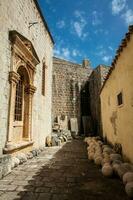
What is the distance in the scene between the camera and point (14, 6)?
19.0ft

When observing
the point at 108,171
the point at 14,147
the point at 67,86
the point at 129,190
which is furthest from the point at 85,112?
the point at 129,190

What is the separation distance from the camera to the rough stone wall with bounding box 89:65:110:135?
47.4 ft

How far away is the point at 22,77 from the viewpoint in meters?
7.15

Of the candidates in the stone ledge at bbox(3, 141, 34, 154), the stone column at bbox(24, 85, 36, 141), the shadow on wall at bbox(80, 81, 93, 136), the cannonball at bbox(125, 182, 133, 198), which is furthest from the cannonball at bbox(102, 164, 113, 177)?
the shadow on wall at bbox(80, 81, 93, 136)

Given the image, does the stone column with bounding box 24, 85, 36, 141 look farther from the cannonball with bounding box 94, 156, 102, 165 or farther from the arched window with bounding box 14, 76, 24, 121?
the cannonball with bounding box 94, 156, 102, 165

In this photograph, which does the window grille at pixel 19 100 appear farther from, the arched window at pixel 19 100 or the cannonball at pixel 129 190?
the cannonball at pixel 129 190

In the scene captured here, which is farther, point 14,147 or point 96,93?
point 96,93

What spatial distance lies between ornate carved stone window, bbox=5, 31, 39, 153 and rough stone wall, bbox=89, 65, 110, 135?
26.0 feet

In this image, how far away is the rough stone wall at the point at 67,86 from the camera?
15828 millimetres

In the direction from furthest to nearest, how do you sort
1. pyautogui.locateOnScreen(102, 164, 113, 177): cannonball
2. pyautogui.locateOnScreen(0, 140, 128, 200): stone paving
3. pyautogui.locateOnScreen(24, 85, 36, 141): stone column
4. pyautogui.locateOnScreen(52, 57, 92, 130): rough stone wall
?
1. pyautogui.locateOnScreen(52, 57, 92, 130): rough stone wall
2. pyautogui.locateOnScreen(24, 85, 36, 141): stone column
3. pyautogui.locateOnScreen(102, 164, 113, 177): cannonball
4. pyautogui.locateOnScreen(0, 140, 128, 200): stone paving

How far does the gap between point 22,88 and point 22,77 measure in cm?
44

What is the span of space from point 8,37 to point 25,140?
370 centimetres

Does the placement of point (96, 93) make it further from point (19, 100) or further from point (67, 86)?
point (19, 100)

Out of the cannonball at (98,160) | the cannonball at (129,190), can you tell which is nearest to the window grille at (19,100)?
the cannonball at (98,160)
